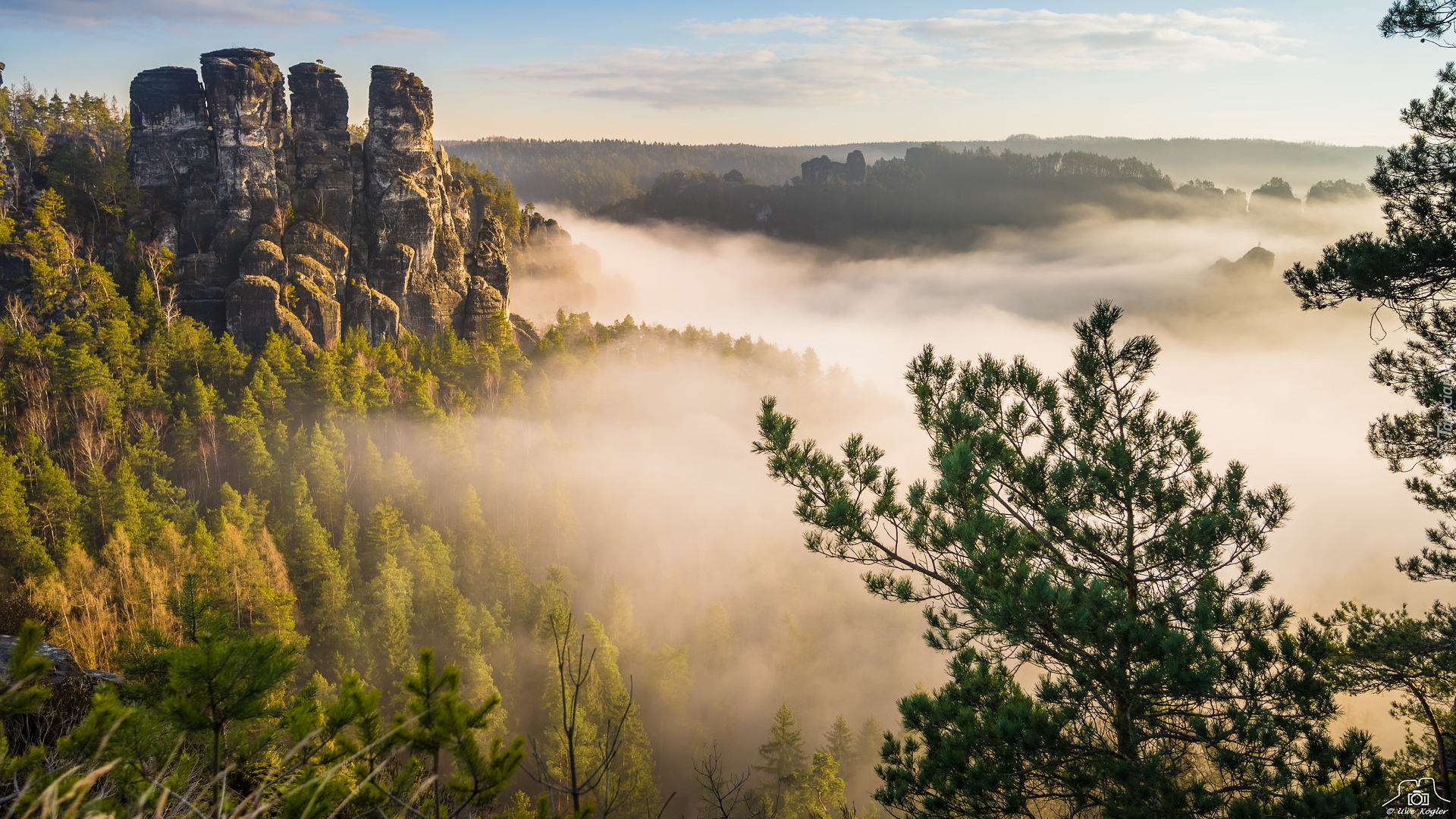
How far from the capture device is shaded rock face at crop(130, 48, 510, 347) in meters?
49.2

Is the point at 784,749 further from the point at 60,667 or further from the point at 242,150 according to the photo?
the point at 242,150

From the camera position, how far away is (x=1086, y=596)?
286 inches

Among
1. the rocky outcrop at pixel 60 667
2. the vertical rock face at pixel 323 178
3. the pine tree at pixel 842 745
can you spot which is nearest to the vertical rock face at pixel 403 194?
the vertical rock face at pixel 323 178

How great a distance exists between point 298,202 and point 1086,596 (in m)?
61.9

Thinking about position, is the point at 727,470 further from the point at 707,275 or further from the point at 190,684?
the point at 707,275

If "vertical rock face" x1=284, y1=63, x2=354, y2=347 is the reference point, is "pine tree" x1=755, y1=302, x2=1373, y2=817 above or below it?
below

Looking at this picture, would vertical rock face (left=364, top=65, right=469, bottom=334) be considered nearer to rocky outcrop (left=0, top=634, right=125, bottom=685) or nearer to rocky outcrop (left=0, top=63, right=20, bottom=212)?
rocky outcrop (left=0, top=63, right=20, bottom=212)

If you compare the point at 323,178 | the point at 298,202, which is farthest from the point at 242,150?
the point at 323,178

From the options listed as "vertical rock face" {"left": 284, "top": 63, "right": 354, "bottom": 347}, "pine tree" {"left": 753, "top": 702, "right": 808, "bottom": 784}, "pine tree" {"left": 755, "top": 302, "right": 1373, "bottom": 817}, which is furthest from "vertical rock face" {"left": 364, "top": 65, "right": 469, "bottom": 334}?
"pine tree" {"left": 755, "top": 302, "right": 1373, "bottom": 817}

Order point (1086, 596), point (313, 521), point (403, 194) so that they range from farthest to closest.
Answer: point (403, 194)
point (313, 521)
point (1086, 596)

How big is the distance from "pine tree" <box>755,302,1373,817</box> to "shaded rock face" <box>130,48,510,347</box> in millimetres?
50773

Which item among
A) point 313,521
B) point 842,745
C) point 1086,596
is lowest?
point 842,745

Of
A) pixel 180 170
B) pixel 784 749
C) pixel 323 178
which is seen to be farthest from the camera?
pixel 323 178

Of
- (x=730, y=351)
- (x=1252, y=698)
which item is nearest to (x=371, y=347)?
(x=730, y=351)
